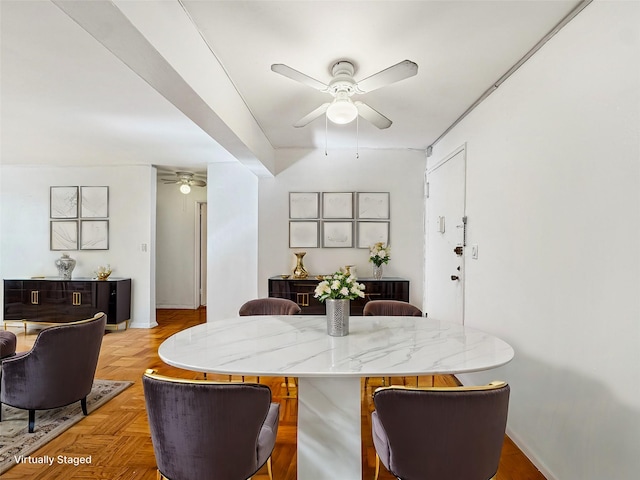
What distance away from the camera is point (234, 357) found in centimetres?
152

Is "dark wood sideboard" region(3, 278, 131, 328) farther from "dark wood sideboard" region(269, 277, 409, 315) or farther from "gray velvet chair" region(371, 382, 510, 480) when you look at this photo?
"gray velvet chair" region(371, 382, 510, 480)

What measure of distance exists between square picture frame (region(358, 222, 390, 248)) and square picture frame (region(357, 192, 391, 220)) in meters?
0.09

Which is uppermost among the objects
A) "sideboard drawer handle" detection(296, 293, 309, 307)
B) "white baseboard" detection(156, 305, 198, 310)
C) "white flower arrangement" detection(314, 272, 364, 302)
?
"white flower arrangement" detection(314, 272, 364, 302)

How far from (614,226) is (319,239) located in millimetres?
3299

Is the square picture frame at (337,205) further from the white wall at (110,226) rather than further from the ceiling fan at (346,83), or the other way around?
the white wall at (110,226)

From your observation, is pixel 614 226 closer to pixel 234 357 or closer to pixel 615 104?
pixel 615 104

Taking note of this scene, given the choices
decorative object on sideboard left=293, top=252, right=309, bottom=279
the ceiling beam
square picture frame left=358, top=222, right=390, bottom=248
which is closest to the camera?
the ceiling beam

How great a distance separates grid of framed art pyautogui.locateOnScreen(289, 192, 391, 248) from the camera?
4484mm

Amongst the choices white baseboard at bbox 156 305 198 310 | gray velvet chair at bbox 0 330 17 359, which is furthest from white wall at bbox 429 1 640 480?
white baseboard at bbox 156 305 198 310

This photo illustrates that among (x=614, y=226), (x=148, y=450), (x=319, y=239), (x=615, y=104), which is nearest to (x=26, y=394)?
(x=148, y=450)

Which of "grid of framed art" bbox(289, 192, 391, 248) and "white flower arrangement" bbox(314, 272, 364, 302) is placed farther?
"grid of framed art" bbox(289, 192, 391, 248)

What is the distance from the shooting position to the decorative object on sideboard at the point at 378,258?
14.0 ft

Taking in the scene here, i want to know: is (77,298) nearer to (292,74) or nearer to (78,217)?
(78,217)

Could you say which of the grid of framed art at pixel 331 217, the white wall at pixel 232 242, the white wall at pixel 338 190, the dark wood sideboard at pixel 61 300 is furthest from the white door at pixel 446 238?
the dark wood sideboard at pixel 61 300
